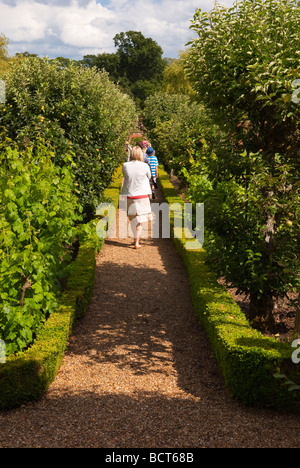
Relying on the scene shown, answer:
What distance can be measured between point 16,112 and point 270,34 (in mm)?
Result: 5796

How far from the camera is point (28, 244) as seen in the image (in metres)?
4.75

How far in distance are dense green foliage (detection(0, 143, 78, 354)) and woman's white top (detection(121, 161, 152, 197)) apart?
108 inches

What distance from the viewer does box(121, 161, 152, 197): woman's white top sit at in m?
8.00

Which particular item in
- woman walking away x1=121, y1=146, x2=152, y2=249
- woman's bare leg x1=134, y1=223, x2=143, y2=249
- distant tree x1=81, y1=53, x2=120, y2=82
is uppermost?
distant tree x1=81, y1=53, x2=120, y2=82

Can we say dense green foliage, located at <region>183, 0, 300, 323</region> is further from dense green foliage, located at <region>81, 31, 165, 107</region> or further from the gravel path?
dense green foliage, located at <region>81, 31, 165, 107</region>

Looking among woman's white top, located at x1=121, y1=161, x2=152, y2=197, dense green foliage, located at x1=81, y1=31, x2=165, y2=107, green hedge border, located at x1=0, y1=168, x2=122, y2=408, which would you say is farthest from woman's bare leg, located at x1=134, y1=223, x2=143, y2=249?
dense green foliage, located at x1=81, y1=31, x2=165, y2=107

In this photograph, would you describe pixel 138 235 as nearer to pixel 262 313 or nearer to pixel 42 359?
pixel 262 313

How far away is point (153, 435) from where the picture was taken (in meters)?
3.47

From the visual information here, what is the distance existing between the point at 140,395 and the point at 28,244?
6.36 ft

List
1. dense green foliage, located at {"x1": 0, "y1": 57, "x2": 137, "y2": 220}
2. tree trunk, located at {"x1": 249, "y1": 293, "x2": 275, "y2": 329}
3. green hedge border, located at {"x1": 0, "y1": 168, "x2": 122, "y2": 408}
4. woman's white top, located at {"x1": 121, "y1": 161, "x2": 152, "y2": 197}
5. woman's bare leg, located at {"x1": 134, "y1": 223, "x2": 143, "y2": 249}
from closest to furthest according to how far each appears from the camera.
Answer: green hedge border, located at {"x1": 0, "y1": 168, "x2": 122, "y2": 408}, tree trunk, located at {"x1": 249, "y1": 293, "x2": 275, "y2": 329}, woman's white top, located at {"x1": 121, "y1": 161, "x2": 152, "y2": 197}, dense green foliage, located at {"x1": 0, "y1": 57, "x2": 137, "y2": 220}, woman's bare leg, located at {"x1": 134, "y1": 223, "x2": 143, "y2": 249}

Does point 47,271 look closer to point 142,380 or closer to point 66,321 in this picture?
point 66,321

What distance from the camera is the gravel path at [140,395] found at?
3459 mm

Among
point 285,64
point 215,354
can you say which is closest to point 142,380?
point 215,354

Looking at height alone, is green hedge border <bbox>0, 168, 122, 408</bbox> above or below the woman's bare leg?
below
